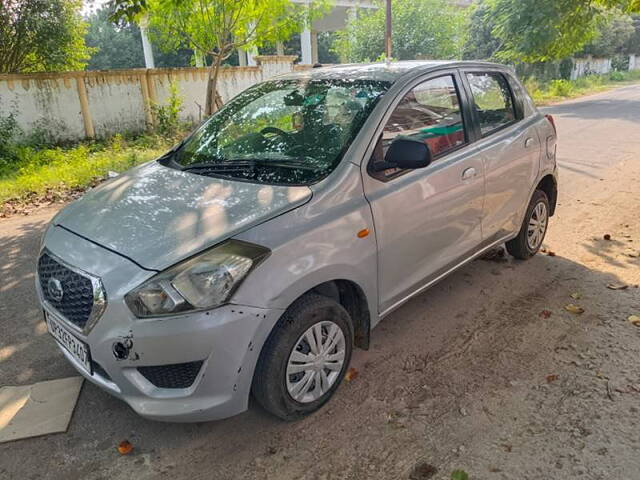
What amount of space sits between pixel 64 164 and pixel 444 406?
8.60m

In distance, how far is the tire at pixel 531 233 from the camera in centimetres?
451

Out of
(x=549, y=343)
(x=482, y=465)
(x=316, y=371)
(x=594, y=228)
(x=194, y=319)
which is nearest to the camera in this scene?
(x=194, y=319)

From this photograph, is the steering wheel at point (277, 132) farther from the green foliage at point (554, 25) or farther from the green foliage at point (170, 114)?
the green foliage at point (170, 114)

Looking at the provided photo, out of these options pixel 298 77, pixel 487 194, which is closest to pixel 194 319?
pixel 298 77

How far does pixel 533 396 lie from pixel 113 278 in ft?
7.69

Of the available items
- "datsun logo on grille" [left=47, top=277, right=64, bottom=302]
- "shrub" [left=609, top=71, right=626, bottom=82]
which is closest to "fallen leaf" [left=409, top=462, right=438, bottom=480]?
"datsun logo on grille" [left=47, top=277, right=64, bottom=302]

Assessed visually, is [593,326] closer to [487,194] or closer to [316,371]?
[487,194]

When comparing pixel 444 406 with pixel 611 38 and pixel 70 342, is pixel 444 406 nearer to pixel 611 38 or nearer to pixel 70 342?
pixel 70 342

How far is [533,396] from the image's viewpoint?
2863 mm

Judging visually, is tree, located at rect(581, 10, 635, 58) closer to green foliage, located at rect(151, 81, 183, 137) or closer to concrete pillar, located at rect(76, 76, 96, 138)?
green foliage, located at rect(151, 81, 183, 137)

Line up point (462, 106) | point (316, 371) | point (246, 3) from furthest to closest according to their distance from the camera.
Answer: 1. point (246, 3)
2. point (462, 106)
3. point (316, 371)

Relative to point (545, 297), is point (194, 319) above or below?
above

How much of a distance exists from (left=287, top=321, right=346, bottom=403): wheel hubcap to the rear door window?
205 cm

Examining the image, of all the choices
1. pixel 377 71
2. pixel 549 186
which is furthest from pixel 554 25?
pixel 377 71
